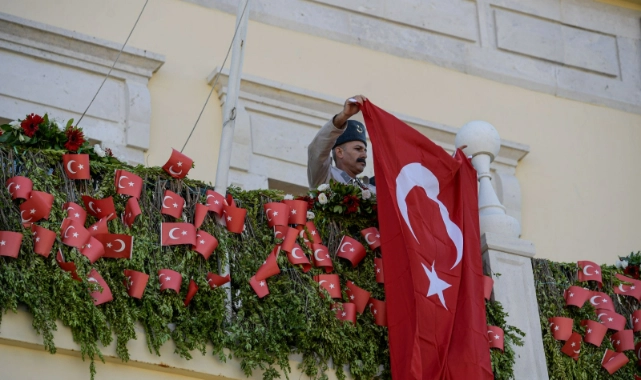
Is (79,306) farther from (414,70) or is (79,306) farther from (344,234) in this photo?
(414,70)

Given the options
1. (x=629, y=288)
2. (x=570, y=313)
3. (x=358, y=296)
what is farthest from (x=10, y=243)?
(x=629, y=288)

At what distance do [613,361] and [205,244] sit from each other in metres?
2.86

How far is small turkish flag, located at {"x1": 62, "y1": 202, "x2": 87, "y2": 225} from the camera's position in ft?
27.3

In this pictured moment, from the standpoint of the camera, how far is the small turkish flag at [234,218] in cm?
890

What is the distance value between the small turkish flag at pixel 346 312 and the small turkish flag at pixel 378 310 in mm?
159

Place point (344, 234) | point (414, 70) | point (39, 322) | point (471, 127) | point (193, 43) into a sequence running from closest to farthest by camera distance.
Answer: point (39, 322), point (344, 234), point (471, 127), point (193, 43), point (414, 70)

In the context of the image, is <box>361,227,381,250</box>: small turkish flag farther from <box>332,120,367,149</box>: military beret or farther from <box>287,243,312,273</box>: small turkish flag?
<box>332,120,367,149</box>: military beret

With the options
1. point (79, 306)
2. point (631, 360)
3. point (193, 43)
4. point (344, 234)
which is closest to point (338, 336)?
point (344, 234)

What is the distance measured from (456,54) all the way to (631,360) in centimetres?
490

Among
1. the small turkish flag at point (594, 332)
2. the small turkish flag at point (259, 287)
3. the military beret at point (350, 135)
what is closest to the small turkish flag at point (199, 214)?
the small turkish flag at point (259, 287)

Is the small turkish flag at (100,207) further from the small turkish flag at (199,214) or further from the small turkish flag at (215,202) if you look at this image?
the small turkish flag at (215,202)

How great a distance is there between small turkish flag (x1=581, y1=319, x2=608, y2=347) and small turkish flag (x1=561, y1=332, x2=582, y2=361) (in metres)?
0.12

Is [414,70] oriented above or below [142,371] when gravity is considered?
above

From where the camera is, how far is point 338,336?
862cm
